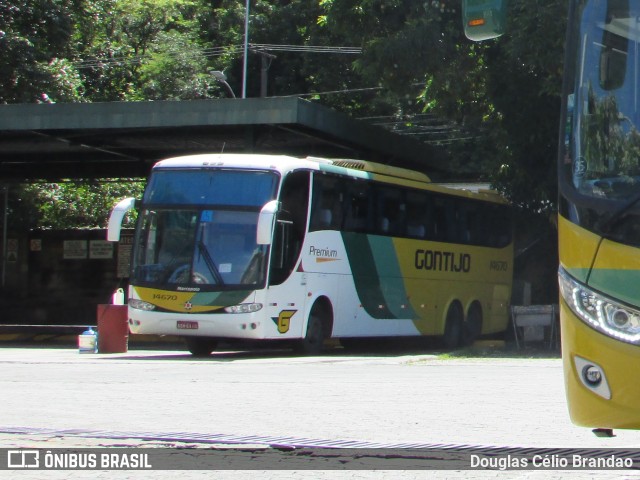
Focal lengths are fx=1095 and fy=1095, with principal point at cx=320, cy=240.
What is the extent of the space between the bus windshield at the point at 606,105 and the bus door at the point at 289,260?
12342mm

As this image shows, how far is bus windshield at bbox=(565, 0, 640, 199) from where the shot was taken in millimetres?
5504

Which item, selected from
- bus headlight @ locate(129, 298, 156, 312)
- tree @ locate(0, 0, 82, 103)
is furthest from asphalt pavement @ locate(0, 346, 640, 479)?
tree @ locate(0, 0, 82, 103)

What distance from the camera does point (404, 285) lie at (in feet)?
70.9

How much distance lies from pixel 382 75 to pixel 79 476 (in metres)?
16.2

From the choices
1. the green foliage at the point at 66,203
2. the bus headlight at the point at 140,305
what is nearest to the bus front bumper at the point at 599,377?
the bus headlight at the point at 140,305

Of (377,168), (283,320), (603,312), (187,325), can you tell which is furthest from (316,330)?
(603,312)

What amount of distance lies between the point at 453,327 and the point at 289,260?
6314 millimetres

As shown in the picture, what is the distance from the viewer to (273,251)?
1805cm

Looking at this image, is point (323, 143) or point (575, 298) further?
point (323, 143)

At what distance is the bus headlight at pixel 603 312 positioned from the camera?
17.2 feet

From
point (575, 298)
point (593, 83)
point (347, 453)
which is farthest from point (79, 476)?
point (593, 83)

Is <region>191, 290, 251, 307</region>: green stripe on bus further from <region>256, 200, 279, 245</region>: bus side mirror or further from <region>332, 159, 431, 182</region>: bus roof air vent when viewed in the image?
<region>332, 159, 431, 182</region>: bus roof air vent

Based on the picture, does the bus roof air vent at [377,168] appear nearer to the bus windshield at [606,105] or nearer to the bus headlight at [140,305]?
the bus headlight at [140,305]

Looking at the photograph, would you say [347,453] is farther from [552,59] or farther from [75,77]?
[75,77]
